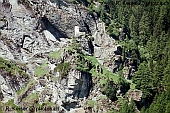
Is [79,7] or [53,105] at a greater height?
[79,7]

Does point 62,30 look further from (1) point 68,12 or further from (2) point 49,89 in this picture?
(2) point 49,89

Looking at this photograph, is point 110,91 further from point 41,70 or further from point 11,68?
point 11,68

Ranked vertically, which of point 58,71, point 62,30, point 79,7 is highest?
point 79,7

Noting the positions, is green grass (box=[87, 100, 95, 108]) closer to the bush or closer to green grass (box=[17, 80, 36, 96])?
→ the bush

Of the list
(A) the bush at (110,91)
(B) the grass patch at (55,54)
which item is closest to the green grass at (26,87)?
(B) the grass patch at (55,54)

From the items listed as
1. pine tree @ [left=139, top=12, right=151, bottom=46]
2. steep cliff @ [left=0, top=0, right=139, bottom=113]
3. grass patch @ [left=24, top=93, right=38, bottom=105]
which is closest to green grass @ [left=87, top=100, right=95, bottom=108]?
steep cliff @ [left=0, top=0, right=139, bottom=113]

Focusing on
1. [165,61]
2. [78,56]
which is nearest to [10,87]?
[78,56]

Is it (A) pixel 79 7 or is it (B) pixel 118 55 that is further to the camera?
A: (A) pixel 79 7
